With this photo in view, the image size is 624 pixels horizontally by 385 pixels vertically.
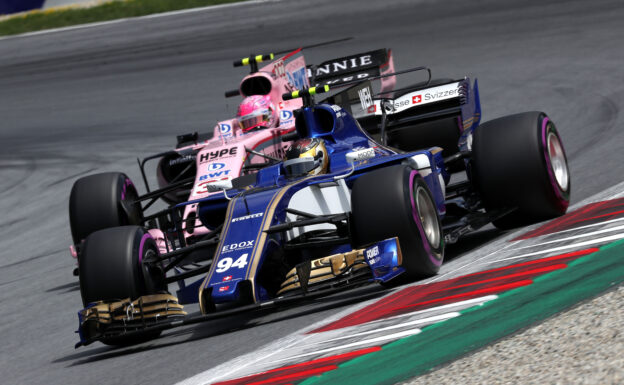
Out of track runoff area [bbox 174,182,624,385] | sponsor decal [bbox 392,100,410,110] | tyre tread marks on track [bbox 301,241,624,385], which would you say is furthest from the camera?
sponsor decal [bbox 392,100,410,110]

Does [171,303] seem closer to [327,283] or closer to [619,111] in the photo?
[327,283]

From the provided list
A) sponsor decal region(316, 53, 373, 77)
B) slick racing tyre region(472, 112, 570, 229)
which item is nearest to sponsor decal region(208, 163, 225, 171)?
sponsor decal region(316, 53, 373, 77)

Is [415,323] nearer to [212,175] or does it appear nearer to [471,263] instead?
[471,263]

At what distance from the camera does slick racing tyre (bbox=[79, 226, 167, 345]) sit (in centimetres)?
751

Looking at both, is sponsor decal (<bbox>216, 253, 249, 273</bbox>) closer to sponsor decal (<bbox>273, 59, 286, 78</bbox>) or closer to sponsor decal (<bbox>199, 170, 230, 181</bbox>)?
sponsor decal (<bbox>199, 170, 230, 181</bbox>)

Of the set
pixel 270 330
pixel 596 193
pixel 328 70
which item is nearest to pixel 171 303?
pixel 270 330

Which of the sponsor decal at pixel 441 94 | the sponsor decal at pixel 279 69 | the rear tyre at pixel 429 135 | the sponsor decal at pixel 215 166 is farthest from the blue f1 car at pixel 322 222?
the sponsor decal at pixel 279 69

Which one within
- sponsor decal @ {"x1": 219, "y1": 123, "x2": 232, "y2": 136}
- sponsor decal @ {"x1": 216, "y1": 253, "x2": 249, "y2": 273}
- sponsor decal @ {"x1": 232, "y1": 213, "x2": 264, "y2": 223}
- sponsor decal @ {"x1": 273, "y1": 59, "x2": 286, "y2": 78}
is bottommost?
sponsor decal @ {"x1": 216, "y1": 253, "x2": 249, "y2": 273}

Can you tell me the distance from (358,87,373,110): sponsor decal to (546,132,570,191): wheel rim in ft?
7.18

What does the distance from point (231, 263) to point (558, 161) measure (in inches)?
140

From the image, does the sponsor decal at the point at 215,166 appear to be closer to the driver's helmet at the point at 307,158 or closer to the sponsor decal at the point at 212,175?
the sponsor decal at the point at 212,175

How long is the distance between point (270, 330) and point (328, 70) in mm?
6075

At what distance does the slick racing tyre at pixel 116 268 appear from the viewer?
7512mm

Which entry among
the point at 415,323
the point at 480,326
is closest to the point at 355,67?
the point at 415,323
